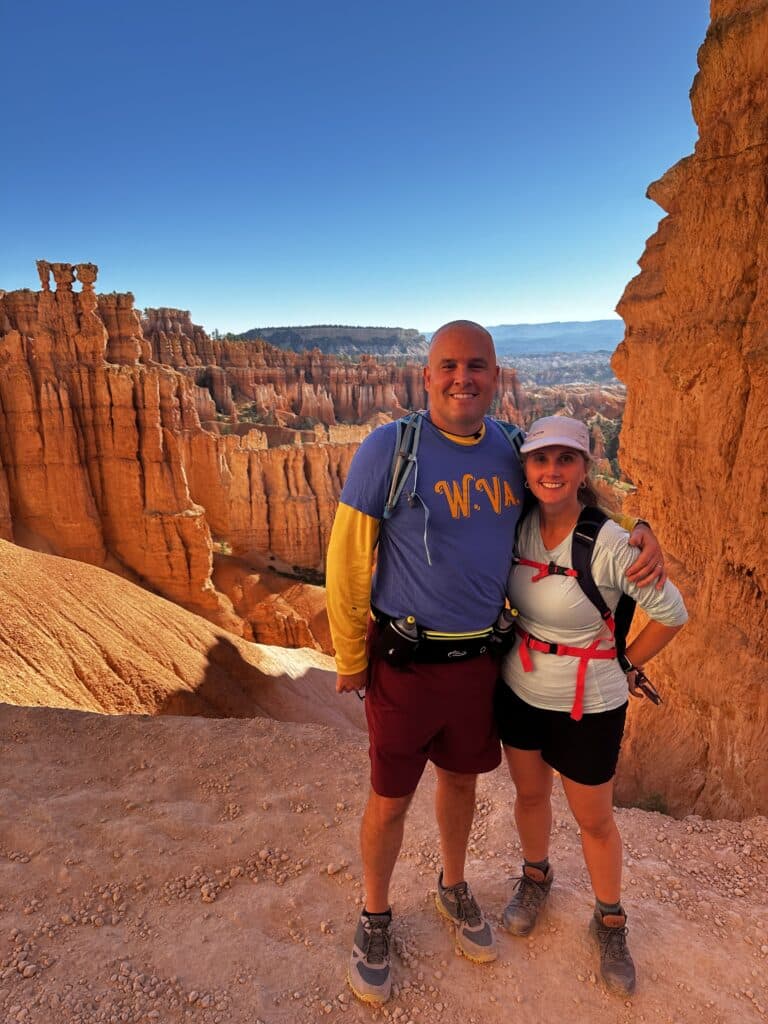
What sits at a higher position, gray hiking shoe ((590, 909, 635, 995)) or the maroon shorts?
the maroon shorts

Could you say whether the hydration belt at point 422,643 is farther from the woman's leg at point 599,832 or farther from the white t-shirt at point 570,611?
the woman's leg at point 599,832

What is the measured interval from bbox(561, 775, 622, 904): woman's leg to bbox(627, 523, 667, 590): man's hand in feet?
3.19

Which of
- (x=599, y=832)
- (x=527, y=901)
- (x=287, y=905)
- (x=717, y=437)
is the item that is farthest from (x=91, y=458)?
(x=599, y=832)

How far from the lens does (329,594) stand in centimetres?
246

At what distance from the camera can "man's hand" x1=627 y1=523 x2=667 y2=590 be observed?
2.33 meters

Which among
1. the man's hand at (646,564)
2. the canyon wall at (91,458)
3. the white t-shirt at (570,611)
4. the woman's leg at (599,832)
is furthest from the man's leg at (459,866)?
the canyon wall at (91,458)

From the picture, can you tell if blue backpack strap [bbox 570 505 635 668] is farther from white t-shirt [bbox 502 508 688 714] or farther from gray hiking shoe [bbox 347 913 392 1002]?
gray hiking shoe [bbox 347 913 392 1002]

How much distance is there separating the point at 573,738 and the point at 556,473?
1.19 metres

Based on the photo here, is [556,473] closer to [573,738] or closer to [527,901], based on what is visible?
[573,738]

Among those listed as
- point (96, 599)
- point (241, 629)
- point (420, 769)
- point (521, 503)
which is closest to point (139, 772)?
point (420, 769)

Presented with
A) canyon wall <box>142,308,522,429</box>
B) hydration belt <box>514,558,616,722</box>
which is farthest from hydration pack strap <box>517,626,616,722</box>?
canyon wall <box>142,308,522,429</box>

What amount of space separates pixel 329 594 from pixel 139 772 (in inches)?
→ 138

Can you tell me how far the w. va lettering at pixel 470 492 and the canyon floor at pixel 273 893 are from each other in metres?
2.26

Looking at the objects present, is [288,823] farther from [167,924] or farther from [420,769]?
[420,769]
